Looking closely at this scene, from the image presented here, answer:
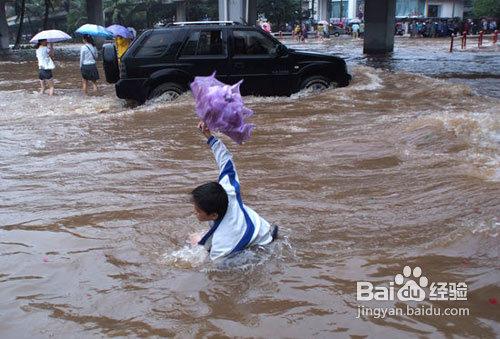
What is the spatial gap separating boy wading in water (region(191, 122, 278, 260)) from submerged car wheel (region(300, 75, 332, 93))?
25.6 ft

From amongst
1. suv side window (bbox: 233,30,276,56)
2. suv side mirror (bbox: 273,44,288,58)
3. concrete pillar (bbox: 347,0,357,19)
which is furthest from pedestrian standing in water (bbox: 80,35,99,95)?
concrete pillar (bbox: 347,0,357,19)

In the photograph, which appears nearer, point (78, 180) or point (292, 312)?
point (292, 312)

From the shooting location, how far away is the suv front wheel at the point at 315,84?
453 inches

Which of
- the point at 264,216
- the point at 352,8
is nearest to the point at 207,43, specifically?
the point at 264,216

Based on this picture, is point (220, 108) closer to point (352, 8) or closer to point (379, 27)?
point (379, 27)

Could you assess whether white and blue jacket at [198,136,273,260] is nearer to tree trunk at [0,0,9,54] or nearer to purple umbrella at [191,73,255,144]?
purple umbrella at [191,73,255,144]

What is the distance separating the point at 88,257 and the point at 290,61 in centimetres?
777

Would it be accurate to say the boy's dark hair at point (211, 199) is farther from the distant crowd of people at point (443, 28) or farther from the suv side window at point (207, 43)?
the distant crowd of people at point (443, 28)

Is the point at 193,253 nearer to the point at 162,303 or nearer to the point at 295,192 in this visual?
the point at 162,303

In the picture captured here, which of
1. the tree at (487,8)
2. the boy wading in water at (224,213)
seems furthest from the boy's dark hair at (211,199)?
the tree at (487,8)

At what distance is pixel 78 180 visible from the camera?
662 centimetres

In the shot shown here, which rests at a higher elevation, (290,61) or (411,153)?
(290,61)

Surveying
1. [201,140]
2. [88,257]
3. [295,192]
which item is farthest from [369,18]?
[88,257]

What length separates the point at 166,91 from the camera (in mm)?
11102
